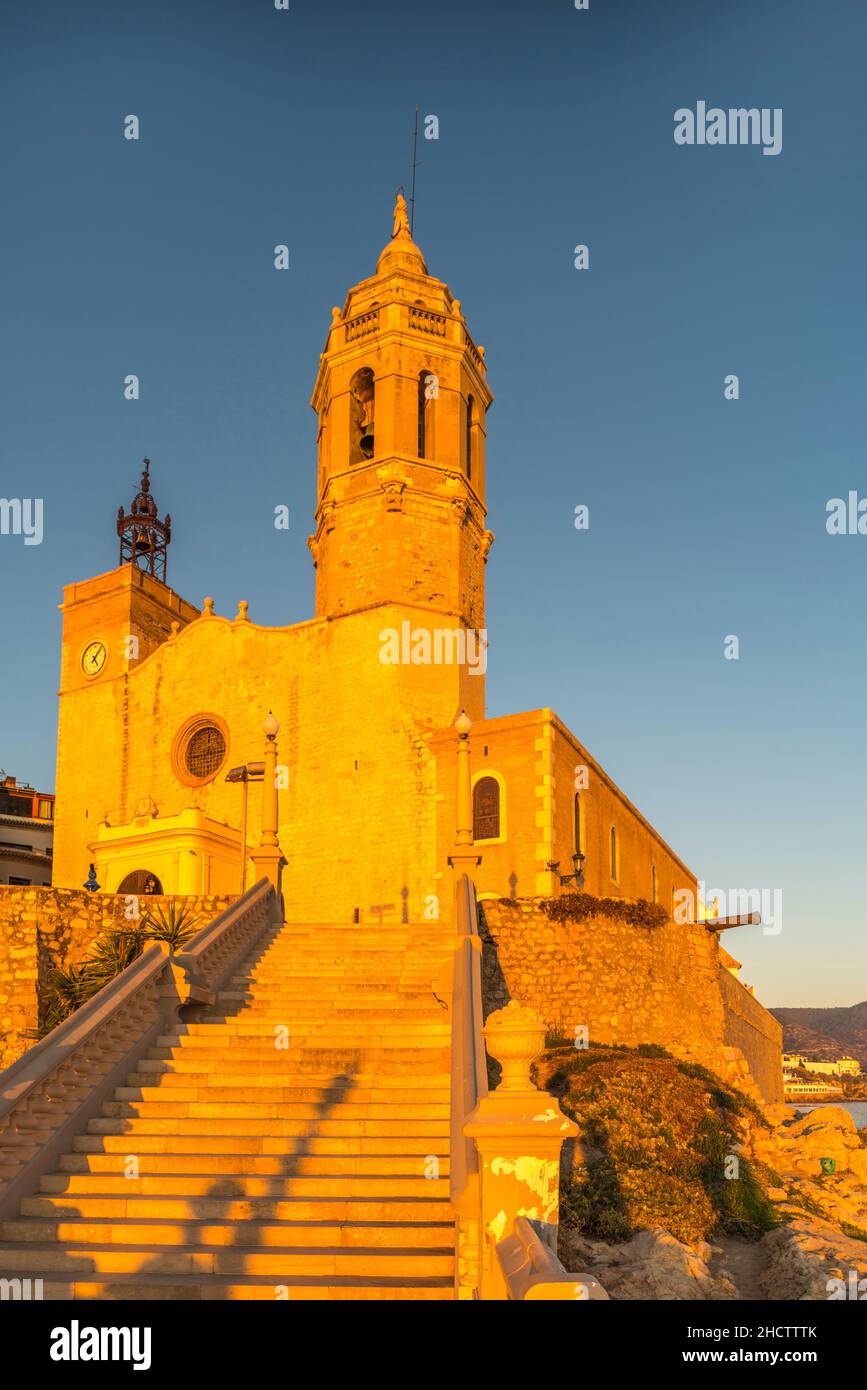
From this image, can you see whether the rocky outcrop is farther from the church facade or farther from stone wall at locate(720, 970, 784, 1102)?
the church facade

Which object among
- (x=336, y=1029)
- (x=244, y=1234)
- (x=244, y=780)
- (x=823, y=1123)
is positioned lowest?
(x=823, y=1123)

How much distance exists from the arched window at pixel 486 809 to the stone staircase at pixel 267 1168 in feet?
40.0

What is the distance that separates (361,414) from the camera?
33656 mm

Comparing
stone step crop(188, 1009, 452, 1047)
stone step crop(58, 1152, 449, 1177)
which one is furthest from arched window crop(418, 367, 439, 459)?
stone step crop(58, 1152, 449, 1177)

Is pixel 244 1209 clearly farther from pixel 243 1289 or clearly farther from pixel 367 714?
pixel 367 714

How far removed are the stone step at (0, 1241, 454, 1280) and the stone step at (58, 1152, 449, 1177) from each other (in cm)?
124

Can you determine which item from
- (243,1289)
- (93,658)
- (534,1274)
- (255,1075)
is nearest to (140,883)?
(93,658)

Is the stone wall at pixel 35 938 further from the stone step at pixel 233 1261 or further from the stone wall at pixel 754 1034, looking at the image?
the stone wall at pixel 754 1034

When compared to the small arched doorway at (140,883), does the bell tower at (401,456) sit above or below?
above

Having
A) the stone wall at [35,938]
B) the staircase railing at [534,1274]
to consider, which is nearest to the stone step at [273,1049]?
the staircase railing at [534,1274]

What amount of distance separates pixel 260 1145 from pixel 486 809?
56.4 ft

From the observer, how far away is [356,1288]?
8.25 meters

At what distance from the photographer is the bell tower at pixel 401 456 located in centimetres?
3141
